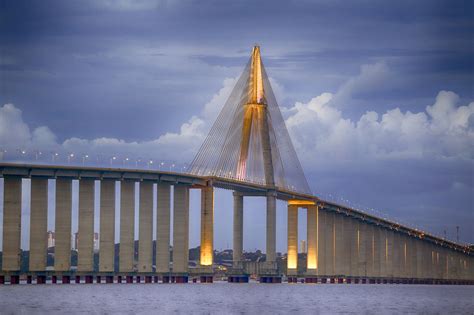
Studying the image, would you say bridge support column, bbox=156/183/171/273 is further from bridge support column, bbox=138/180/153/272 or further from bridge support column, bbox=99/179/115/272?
bridge support column, bbox=99/179/115/272

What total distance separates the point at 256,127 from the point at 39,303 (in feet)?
204

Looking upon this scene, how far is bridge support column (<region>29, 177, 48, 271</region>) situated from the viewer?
137375 mm

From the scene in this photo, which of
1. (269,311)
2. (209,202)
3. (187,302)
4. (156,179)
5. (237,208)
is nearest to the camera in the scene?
(269,311)

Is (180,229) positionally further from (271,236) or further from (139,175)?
(271,236)

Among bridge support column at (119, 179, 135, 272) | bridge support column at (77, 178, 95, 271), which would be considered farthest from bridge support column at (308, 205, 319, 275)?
bridge support column at (77, 178, 95, 271)

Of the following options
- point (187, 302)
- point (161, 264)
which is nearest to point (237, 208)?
point (161, 264)

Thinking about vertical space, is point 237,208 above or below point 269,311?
above

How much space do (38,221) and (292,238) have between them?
188 feet

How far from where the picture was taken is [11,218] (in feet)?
446

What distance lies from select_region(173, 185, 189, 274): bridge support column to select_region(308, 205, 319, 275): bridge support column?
3724cm

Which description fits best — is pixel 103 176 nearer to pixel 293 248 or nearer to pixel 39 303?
pixel 39 303

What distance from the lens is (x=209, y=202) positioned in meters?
162

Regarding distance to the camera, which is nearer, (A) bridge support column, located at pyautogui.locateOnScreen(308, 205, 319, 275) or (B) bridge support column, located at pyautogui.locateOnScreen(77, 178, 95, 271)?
(B) bridge support column, located at pyautogui.locateOnScreen(77, 178, 95, 271)

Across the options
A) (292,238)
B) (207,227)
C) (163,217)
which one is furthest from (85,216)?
(292,238)
